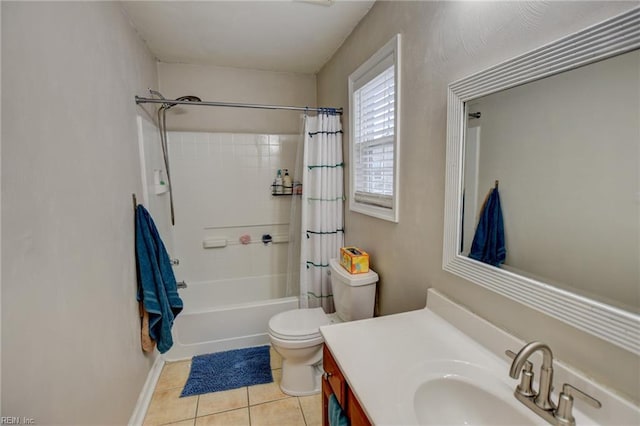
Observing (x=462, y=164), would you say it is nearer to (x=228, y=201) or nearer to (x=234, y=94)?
(x=228, y=201)

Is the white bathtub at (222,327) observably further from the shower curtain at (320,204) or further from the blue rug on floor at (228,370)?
the shower curtain at (320,204)

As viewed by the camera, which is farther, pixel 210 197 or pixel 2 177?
pixel 210 197

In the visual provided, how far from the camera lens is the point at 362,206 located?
78.7 inches

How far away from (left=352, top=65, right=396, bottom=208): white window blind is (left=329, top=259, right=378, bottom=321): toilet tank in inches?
18.4

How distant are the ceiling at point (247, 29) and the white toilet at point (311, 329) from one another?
5.37 feet

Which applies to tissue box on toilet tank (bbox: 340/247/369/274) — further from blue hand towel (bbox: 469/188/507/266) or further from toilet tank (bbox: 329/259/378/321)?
blue hand towel (bbox: 469/188/507/266)

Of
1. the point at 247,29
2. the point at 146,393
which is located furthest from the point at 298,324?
the point at 247,29

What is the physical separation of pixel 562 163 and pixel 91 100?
6.00ft

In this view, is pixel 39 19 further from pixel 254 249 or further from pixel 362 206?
pixel 254 249

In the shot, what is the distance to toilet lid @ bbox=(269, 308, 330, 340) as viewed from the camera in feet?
5.91

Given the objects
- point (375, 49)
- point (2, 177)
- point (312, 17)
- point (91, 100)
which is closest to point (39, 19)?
point (91, 100)

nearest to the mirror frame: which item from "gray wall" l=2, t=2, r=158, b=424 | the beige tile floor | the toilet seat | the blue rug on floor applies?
the toilet seat

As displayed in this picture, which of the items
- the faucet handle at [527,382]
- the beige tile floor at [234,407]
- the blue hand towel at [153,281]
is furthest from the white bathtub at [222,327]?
the faucet handle at [527,382]

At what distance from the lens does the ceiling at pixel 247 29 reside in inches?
69.6
